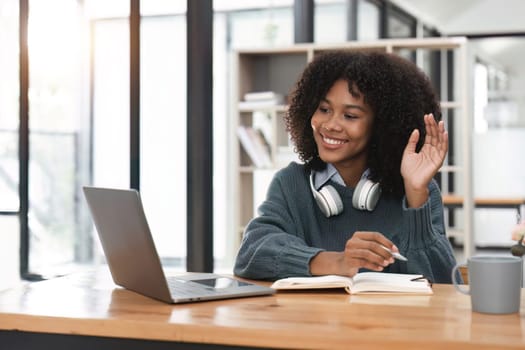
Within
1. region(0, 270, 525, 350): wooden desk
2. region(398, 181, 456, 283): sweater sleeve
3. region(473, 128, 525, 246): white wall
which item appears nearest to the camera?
region(0, 270, 525, 350): wooden desk

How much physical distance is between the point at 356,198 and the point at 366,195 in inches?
1.1

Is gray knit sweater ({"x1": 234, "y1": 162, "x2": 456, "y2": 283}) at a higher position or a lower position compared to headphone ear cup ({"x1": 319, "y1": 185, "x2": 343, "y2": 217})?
lower

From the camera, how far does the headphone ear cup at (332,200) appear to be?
2182 mm

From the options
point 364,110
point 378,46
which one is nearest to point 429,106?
point 364,110

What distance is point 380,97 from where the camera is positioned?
2.33 meters

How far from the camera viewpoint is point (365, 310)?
5.09 feet

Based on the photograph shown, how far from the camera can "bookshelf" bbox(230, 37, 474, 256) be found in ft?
16.7

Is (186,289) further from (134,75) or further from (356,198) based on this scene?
(134,75)

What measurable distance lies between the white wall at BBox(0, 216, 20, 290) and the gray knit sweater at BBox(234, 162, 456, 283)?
2.55 metres

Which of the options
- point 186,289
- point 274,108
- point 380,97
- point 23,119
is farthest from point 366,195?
point 274,108

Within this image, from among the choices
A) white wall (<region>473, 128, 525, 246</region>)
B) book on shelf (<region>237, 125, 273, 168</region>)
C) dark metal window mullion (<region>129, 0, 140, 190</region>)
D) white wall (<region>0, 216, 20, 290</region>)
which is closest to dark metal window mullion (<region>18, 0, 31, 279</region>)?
dark metal window mullion (<region>129, 0, 140, 190</region>)

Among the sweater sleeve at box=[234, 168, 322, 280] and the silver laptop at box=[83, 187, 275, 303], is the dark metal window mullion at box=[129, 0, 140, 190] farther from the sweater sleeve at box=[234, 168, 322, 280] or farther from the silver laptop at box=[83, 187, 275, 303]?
the silver laptop at box=[83, 187, 275, 303]

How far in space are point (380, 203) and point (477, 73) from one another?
7180 millimetres

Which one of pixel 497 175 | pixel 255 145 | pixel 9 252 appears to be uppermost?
pixel 255 145
